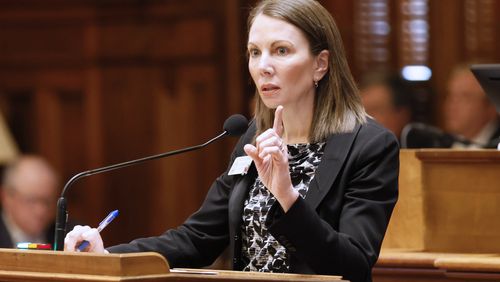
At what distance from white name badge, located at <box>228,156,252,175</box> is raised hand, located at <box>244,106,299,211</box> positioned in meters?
0.43

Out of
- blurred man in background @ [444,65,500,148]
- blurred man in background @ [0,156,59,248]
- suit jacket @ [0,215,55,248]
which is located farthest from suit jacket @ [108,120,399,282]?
blurred man in background @ [444,65,500,148]

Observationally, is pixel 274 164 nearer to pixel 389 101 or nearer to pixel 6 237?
pixel 6 237

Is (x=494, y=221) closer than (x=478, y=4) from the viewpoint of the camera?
Yes

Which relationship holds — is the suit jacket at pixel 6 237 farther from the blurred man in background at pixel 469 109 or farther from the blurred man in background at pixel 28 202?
the blurred man in background at pixel 469 109

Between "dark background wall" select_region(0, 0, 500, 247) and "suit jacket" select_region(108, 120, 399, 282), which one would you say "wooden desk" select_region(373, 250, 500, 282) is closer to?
"suit jacket" select_region(108, 120, 399, 282)

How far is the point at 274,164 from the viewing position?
10.3 feet

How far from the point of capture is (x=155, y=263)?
2859mm

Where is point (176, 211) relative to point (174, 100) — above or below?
below

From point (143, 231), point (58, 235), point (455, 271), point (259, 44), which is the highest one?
point (259, 44)

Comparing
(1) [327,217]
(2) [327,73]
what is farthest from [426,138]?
(1) [327,217]

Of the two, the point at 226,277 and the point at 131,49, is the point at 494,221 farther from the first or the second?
the point at 131,49

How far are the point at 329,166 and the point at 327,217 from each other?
151mm

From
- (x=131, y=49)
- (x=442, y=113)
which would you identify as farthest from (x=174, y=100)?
(x=442, y=113)

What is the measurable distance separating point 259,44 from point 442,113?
413 cm
